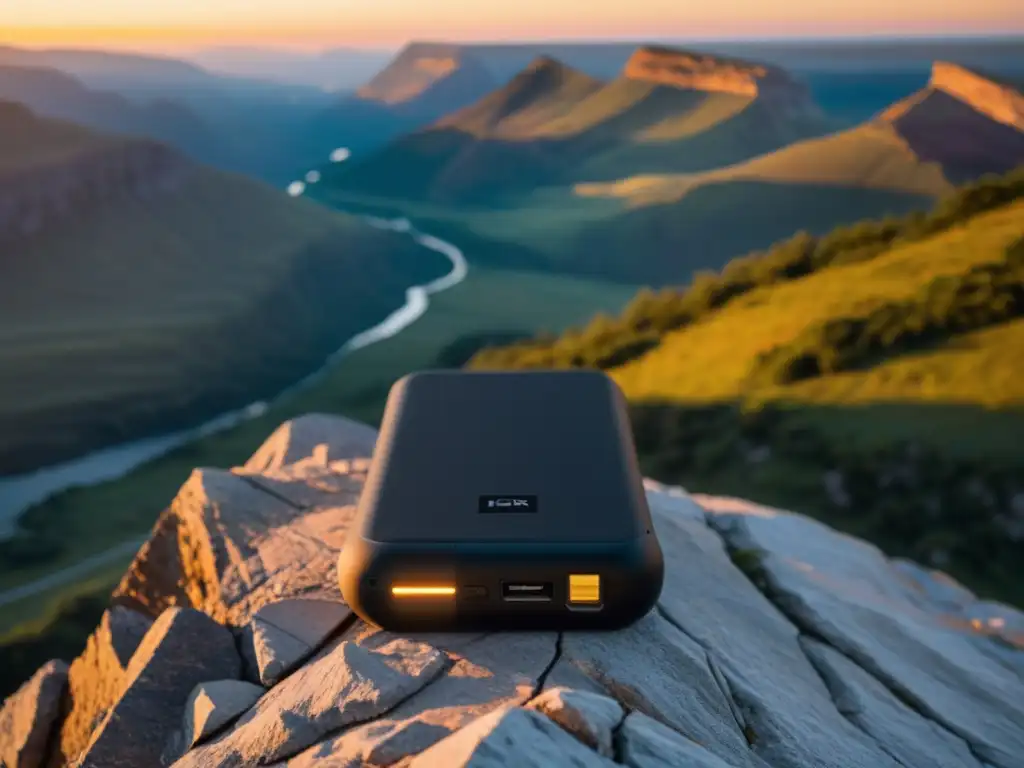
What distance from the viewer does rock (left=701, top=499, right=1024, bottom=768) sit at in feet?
15.9

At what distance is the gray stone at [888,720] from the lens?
13.5ft

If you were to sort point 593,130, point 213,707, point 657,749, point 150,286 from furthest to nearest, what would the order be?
point 593,130 < point 150,286 < point 213,707 < point 657,749

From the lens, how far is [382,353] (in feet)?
194

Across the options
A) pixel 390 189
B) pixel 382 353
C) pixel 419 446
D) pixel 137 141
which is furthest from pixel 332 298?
pixel 419 446

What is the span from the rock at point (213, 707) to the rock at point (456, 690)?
25.6 inches

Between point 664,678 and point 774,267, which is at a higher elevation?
point 664,678

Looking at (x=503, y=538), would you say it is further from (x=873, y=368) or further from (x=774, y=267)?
(x=774, y=267)

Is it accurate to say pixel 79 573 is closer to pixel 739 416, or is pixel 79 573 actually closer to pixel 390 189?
pixel 739 416

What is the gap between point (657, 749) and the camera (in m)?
2.88

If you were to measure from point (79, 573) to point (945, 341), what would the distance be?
19.8 meters

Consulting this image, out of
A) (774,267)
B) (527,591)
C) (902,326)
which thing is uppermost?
(527,591)

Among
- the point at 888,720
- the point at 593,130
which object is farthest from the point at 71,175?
the point at 888,720

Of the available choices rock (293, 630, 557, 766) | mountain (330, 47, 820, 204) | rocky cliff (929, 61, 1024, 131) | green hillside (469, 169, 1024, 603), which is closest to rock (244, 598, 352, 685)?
rock (293, 630, 557, 766)

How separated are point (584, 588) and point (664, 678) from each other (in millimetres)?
560
